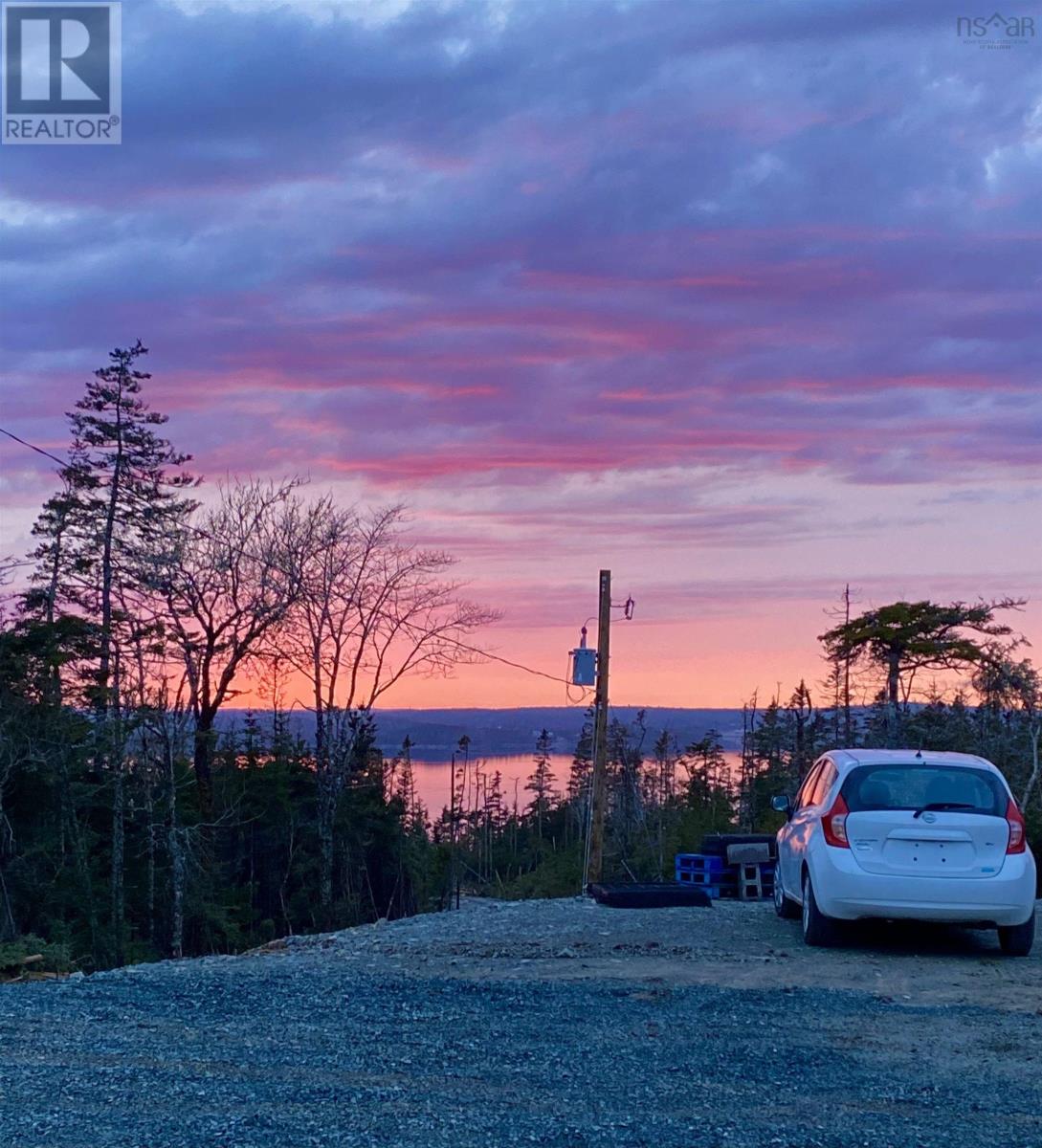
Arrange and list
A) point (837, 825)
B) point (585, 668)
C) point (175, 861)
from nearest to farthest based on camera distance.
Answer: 1. point (837, 825)
2. point (585, 668)
3. point (175, 861)

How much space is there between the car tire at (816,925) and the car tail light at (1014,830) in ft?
5.06

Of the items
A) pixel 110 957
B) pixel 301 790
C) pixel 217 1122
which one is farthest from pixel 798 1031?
pixel 301 790

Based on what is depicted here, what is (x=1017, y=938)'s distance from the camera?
11008 millimetres

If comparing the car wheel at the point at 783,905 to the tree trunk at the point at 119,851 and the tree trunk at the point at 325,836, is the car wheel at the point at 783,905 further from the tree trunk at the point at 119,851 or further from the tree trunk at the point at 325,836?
the tree trunk at the point at 325,836

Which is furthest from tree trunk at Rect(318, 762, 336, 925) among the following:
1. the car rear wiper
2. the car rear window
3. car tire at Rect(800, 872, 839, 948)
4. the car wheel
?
the car rear wiper

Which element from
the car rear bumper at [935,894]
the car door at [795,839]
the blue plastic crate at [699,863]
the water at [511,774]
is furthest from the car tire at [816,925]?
the water at [511,774]

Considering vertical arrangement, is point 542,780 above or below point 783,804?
below

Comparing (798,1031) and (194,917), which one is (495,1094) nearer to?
(798,1031)

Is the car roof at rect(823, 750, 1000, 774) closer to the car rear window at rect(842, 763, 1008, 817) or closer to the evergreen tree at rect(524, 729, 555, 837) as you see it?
the car rear window at rect(842, 763, 1008, 817)

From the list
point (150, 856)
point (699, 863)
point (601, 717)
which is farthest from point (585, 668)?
point (150, 856)

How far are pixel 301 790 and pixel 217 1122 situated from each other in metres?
43.9

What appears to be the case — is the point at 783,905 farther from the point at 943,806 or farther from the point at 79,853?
the point at 79,853

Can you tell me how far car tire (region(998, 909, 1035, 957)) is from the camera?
431 inches

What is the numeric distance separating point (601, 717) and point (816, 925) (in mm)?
11378
